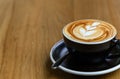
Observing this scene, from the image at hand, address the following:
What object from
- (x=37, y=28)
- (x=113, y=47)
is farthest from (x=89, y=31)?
(x=37, y=28)

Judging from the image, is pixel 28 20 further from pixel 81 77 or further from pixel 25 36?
pixel 81 77

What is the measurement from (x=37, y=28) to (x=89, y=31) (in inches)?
10.8

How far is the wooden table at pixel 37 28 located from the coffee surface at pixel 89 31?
9cm

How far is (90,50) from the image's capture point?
1.94 ft

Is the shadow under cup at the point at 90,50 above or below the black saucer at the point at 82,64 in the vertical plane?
above

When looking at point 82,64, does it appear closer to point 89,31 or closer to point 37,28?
point 89,31

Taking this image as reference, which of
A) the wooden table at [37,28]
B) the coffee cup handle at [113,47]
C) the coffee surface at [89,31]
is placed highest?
the coffee surface at [89,31]

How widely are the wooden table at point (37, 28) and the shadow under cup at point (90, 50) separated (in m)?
0.05

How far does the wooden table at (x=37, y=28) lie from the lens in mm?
656

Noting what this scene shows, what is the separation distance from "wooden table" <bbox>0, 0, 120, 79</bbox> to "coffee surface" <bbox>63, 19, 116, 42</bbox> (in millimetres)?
95

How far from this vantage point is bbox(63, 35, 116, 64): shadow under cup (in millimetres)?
588

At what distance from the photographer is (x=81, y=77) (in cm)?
61

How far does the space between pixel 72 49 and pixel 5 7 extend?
53 cm

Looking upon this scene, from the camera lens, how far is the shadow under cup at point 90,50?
0.59 metres
